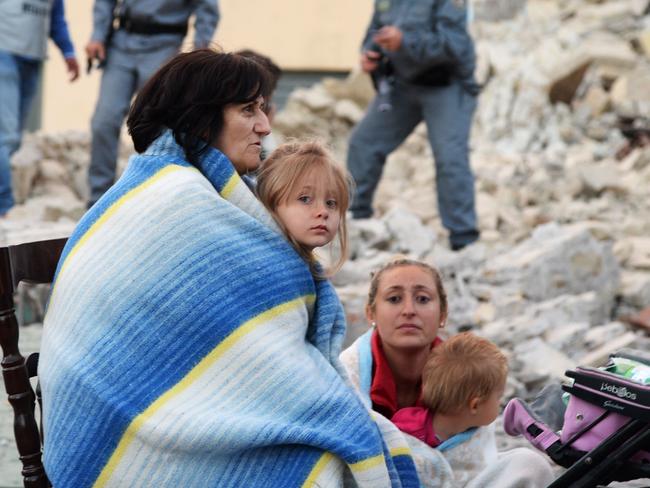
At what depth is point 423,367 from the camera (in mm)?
3039

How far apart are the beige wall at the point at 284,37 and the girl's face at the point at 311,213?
43.9 feet

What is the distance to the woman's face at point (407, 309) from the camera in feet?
10.1

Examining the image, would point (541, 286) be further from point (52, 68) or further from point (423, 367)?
point (52, 68)

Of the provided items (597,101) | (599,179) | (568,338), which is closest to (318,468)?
(568,338)

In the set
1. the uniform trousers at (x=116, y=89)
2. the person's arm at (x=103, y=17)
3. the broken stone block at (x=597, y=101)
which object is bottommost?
the broken stone block at (x=597, y=101)

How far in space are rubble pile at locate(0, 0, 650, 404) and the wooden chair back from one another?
80 cm

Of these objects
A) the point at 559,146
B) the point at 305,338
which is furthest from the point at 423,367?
the point at 559,146

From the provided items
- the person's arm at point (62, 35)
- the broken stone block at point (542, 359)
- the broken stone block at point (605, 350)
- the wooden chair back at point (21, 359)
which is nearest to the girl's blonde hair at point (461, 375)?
the wooden chair back at point (21, 359)

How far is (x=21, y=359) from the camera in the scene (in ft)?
8.14

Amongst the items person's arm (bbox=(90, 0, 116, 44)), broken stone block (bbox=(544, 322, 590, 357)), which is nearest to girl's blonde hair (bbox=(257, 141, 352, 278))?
broken stone block (bbox=(544, 322, 590, 357))

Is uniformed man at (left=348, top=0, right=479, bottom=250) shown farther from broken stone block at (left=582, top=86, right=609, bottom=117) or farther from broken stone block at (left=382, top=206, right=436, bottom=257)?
broken stone block at (left=582, top=86, right=609, bottom=117)

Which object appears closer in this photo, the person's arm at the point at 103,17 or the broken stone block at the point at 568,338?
the broken stone block at the point at 568,338

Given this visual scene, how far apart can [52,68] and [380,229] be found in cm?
971

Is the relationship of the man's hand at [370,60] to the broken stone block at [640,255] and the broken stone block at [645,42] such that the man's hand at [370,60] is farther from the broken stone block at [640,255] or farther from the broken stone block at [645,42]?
the broken stone block at [645,42]
